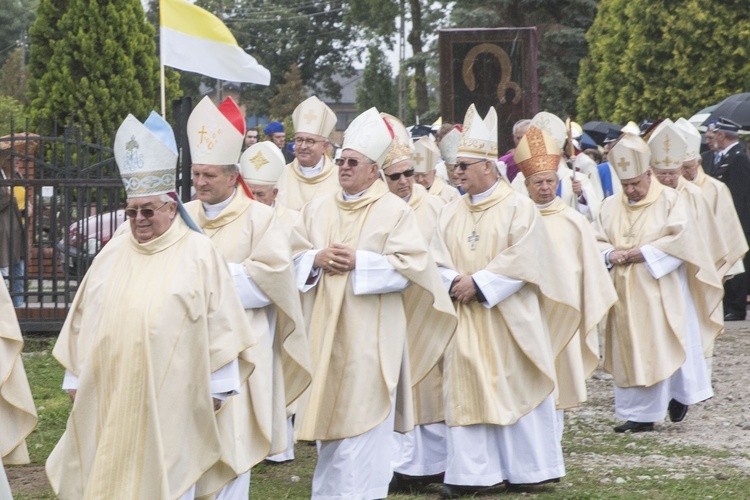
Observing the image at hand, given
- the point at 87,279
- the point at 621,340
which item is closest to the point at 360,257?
the point at 87,279

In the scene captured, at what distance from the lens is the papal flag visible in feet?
35.8

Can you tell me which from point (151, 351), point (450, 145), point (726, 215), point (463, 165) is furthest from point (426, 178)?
point (151, 351)

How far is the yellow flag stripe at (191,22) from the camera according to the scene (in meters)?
10.9

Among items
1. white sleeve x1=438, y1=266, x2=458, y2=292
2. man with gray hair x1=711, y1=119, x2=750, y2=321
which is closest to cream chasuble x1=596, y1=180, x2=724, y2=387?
white sleeve x1=438, y1=266, x2=458, y2=292

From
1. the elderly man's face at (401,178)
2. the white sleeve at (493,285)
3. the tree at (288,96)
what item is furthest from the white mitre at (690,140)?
the tree at (288,96)

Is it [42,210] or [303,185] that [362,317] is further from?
[42,210]

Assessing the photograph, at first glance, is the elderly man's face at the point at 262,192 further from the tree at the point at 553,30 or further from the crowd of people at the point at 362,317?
the tree at the point at 553,30

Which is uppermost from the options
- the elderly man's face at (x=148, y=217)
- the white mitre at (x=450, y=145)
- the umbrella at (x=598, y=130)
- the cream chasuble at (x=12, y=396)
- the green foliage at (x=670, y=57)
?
the green foliage at (x=670, y=57)

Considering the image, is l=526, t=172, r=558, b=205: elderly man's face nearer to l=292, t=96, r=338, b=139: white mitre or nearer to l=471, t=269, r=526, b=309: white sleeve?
l=471, t=269, r=526, b=309: white sleeve

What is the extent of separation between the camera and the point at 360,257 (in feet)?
24.3

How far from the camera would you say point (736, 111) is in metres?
18.1

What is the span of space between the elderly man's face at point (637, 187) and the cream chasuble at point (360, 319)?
313cm

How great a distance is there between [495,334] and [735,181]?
8.91 meters

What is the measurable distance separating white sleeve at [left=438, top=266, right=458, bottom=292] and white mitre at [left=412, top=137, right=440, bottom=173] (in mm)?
2908
